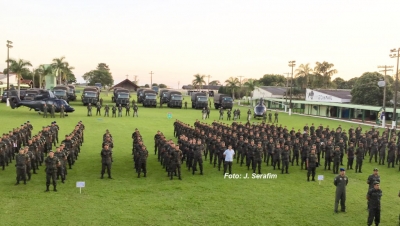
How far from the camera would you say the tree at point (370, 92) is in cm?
5737

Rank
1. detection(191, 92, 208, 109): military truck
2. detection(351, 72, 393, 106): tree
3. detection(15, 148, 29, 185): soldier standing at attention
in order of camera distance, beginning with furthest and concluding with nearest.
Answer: detection(351, 72, 393, 106): tree, detection(191, 92, 208, 109): military truck, detection(15, 148, 29, 185): soldier standing at attention

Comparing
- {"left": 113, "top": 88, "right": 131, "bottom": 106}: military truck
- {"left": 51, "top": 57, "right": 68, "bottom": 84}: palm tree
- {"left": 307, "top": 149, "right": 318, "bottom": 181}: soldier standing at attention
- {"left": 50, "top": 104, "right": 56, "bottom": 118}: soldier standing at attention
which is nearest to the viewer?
{"left": 307, "top": 149, "right": 318, "bottom": 181}: soldier standing at attention

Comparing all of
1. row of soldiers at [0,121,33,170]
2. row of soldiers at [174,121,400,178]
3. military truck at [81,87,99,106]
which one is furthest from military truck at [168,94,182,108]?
row of soldiers at [0,121,33,170]

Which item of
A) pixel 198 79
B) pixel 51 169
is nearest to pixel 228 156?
pixel 51 169

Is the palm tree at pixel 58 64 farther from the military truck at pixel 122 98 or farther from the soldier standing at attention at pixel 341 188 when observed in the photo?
the soldier standing at attention at pixel 341 188

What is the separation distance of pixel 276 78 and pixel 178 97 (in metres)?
69.0

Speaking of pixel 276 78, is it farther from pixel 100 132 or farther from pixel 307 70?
pixel 100 132

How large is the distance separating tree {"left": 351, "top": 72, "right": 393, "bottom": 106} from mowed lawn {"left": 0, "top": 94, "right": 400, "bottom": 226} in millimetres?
44588

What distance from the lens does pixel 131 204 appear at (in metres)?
11.4

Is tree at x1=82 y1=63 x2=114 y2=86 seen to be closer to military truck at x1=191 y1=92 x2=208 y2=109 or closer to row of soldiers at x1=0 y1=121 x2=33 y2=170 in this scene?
military truck at x1=191 y1=92 x2=208 y2=109

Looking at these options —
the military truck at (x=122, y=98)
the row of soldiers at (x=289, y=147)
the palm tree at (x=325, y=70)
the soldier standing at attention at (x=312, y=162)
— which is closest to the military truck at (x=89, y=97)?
the military truck at (x=122, y=98)

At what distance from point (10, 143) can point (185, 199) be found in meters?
10.2

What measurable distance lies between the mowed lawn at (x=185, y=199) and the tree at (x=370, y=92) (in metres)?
44.6

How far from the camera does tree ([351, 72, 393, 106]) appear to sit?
57.4 metres
